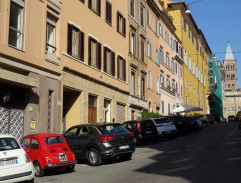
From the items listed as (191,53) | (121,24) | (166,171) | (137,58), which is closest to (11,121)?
(166,171)

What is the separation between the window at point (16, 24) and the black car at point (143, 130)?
891 cm

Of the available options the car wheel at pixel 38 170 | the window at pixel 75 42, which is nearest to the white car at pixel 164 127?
the window at pixel 75 42

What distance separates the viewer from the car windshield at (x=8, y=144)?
31.3 feet

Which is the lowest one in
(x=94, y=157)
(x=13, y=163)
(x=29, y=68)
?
(x=94, y=157)

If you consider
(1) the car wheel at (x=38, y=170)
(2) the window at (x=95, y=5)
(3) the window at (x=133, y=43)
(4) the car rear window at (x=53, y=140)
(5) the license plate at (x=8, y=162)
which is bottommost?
(1) the car wheel at (x=38, y=170)

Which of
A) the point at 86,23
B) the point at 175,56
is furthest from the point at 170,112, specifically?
the point at 86,23

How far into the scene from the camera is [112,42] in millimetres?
27844

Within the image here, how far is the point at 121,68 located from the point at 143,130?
30.0 ft

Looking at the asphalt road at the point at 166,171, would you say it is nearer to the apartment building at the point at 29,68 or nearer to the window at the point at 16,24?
Result: the apartment building at the point at 29,68

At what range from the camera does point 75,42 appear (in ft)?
71.9

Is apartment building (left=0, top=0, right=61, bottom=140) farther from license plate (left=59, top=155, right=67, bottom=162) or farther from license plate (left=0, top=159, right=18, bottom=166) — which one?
license plate (left=0, top=159, right=18, bottom=166)

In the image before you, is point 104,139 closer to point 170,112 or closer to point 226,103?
point 170,112

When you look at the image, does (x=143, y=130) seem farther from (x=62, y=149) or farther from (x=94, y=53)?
(x=62, y=149)

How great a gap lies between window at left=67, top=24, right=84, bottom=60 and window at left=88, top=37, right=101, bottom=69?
149 centimetres
